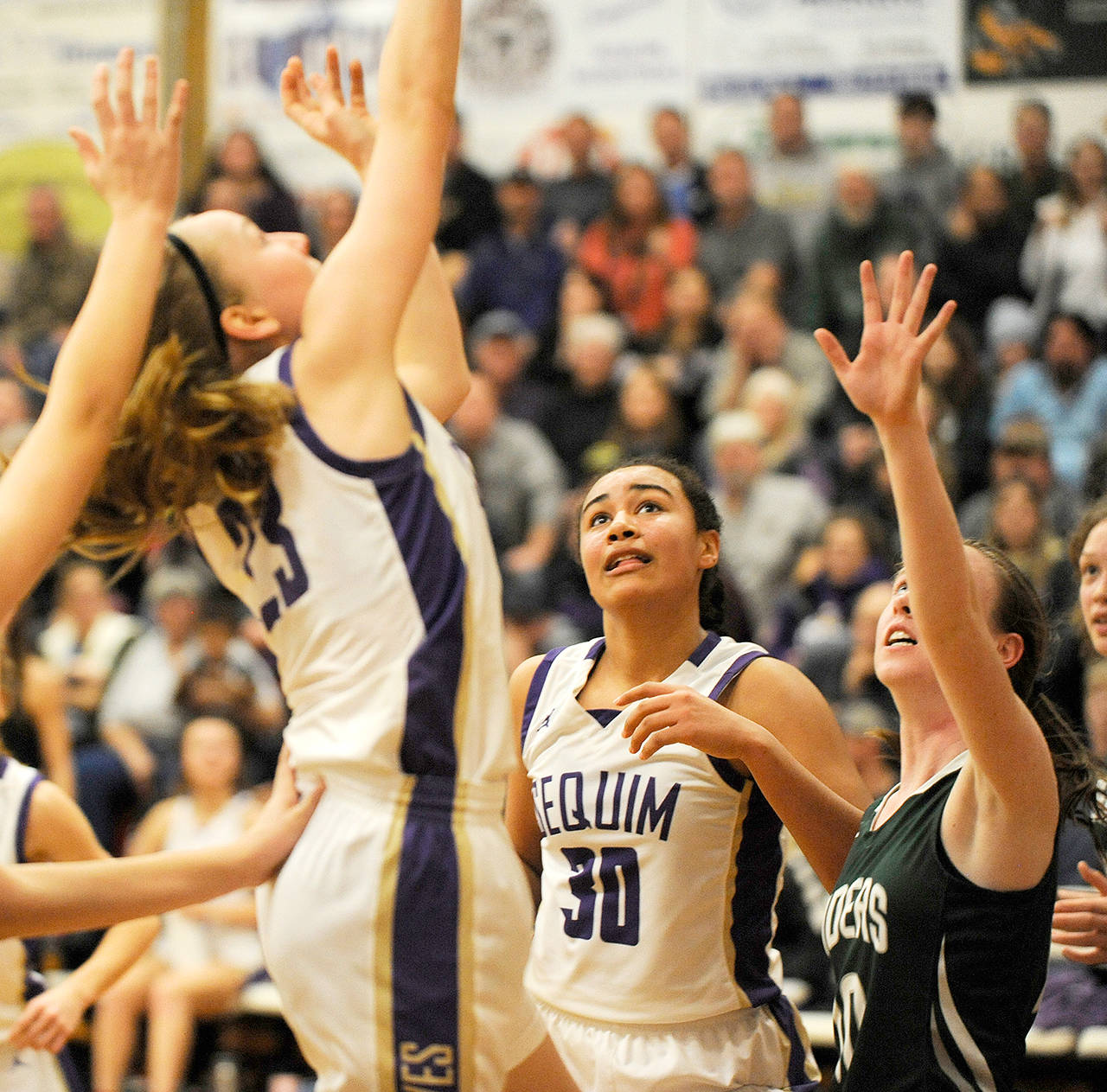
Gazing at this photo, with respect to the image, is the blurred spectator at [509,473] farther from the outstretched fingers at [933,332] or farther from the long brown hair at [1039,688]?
the outstretched fingers at [933,332]

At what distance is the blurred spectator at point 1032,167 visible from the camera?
31.1 feet

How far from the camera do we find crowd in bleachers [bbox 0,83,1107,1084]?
7.43m

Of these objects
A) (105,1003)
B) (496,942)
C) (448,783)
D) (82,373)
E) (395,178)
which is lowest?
(105,1003)

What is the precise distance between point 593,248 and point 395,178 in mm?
7996

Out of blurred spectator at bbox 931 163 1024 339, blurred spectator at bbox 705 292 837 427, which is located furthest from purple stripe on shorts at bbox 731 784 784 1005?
blurred spectator at bbox 931 163 1024 339

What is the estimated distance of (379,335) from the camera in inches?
90.7

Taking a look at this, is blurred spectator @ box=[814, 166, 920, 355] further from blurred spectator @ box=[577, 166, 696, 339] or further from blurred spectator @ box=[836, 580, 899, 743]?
blurred spectator @ box=[836, 580, 899, 743]

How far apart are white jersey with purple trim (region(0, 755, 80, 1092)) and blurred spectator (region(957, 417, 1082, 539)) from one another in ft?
16.1

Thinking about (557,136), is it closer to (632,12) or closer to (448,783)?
(632,12)

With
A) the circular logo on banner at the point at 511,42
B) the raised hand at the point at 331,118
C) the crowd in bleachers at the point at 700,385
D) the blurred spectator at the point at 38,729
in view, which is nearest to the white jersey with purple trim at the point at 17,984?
the raised hand at the point at 331,118

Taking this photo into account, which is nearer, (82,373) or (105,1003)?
(82,373)

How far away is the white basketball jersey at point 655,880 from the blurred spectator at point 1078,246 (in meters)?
6.48

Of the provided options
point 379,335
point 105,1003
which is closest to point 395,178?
point 379,335

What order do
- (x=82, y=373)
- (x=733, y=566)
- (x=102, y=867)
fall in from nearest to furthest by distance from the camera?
(x=82, y=373) < (x=102, y=867) < (x=733, y=566)
